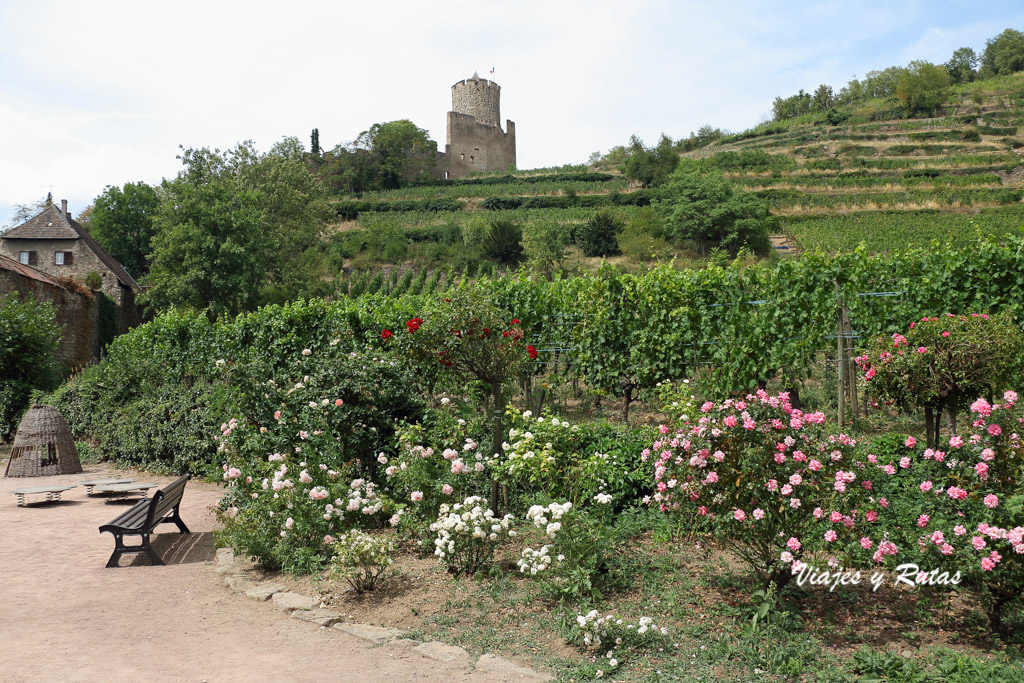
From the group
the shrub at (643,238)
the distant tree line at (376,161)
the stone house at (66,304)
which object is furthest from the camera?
the distant tree line at (376,161)

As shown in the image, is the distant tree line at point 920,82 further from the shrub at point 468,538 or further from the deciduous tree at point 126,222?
the shrub at point 468,538

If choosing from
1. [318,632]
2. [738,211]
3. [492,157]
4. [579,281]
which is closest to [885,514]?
[318,632]

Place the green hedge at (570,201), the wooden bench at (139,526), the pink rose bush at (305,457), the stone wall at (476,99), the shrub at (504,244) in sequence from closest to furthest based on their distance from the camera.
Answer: the pink rose bush at (305,457) < the wooden bench at (139,526) < the shrub at (504,244) < the green hedge at (570,201) < the stone wall at (476,99)

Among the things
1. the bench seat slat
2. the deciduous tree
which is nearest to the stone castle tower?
the deciduous tree

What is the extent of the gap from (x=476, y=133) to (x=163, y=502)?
70391 mm

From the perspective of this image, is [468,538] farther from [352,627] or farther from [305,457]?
[305,457]

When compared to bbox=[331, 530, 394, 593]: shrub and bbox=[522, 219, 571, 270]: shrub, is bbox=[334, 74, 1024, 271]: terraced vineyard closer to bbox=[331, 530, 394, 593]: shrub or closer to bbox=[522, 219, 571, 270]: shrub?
bbox=[522, 219, 571, 270]: shrub

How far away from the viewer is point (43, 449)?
37.6 ft

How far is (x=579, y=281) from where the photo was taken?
10805mm

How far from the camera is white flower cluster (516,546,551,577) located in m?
4.61

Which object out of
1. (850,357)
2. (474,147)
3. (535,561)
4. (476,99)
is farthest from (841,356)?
(476,99)

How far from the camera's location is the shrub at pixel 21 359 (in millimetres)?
15305

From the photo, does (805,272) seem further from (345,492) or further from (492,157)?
(492,157)

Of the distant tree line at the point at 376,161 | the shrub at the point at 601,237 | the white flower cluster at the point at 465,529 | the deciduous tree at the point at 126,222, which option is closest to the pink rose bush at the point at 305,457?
the white flower cluster at the point at 465,529
